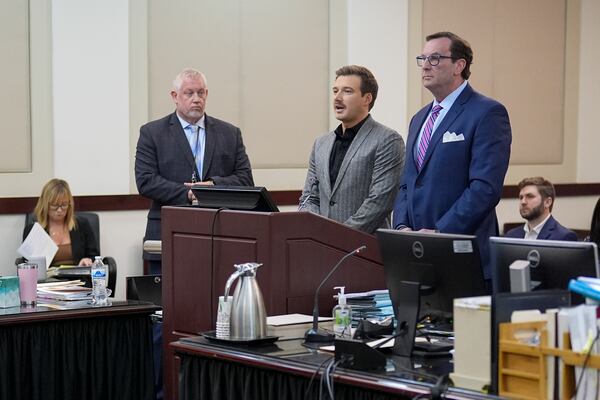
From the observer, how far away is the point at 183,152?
18.2 ft

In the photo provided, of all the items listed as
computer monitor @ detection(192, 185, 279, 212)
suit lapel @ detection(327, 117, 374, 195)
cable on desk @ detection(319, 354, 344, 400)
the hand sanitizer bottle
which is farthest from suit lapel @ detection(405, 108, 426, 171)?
cable on desk @ detection(319, 354, 344, 400)

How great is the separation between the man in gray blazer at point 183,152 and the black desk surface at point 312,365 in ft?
7.16

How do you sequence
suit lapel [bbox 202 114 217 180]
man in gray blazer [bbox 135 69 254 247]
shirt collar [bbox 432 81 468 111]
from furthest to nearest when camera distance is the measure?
suit lapel [bbox 202 114 217 180] < man in gray blazer [bbox 135 69 254 247] < shirt collar [bbox 432 81 468 111]

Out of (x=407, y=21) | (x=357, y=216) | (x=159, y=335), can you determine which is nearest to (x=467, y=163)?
(x=357, y=216)

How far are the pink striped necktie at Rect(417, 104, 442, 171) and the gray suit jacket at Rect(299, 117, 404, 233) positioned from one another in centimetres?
24

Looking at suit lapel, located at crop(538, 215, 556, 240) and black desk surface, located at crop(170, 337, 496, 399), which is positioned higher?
suit lapel, located at crop(538, 215, 556, 240)

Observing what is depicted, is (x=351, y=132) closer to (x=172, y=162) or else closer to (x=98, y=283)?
(x=172, y=162)

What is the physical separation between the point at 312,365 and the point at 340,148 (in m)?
1.96

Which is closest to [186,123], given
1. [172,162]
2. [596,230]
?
[172,162]

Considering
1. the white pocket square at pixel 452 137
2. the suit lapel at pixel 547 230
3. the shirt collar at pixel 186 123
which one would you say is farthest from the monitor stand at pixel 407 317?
the suit lapel at pixel 547 230

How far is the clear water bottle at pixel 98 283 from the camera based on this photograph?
4465mm

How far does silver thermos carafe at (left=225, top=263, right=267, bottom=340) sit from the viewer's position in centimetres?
320

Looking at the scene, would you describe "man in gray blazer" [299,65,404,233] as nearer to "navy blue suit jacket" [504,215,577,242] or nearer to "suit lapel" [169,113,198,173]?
"suit lapel" [169,113,198,173]

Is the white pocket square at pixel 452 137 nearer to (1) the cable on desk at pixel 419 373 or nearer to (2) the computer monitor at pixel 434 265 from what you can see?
(2) the computer monitor at pixel 434 265
